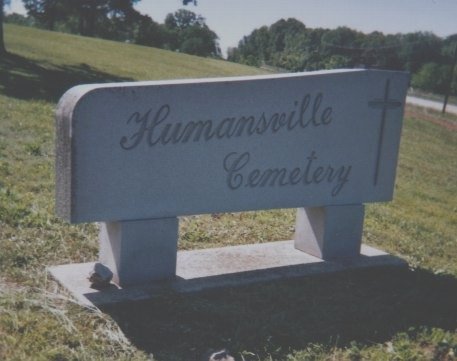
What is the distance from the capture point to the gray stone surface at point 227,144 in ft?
14.6

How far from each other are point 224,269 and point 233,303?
0.67m

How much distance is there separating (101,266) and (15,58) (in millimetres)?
18079

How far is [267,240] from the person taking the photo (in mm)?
6707

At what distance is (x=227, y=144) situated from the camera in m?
5.07

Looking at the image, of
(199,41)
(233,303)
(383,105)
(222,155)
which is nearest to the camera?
(233,303)

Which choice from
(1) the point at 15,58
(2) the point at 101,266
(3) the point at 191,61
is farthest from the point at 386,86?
(3) the point at 191,61

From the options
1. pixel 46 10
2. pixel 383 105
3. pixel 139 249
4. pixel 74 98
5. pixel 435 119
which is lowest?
pixel 139 249

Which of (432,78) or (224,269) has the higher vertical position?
(432,78)

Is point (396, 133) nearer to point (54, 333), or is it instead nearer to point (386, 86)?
point (386, 86)

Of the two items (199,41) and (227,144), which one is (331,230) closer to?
(227,144)

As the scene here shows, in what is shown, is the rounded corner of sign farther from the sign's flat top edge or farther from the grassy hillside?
the grassy hillside

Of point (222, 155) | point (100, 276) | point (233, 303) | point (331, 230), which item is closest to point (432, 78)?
point (331, 230)

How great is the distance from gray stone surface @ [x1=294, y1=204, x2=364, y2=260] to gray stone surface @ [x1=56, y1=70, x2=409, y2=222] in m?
0.15

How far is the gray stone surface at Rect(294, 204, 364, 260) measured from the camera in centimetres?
584
